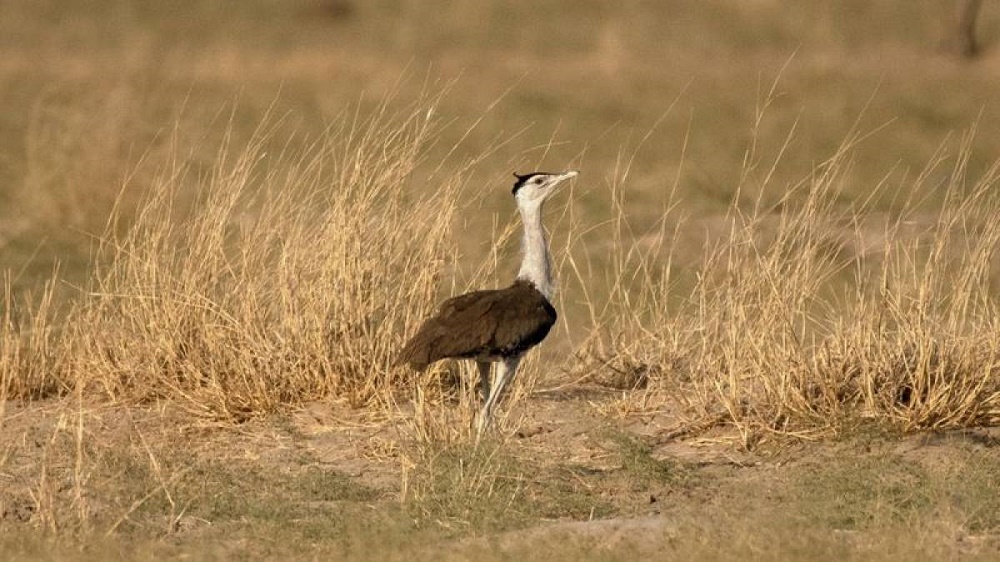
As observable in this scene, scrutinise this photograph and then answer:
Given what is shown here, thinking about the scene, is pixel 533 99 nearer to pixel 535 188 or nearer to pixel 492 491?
pixel 535 188

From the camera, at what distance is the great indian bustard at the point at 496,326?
→ 679 cm

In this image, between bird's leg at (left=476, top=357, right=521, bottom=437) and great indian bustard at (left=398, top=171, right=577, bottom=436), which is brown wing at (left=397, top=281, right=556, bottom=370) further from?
bird's leg at (left=476, top=357, right=521, bottom=437)

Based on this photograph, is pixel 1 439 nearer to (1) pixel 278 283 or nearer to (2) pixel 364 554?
(1) pixel 278 283

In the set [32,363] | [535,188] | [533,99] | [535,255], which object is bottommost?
[533,99]

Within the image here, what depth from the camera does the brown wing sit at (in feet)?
22.3

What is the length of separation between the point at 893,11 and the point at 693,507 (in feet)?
77.9

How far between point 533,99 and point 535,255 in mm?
10910

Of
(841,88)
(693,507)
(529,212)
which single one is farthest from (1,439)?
(841,88)

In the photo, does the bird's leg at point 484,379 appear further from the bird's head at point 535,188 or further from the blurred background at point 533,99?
the blurred background at point 533,99

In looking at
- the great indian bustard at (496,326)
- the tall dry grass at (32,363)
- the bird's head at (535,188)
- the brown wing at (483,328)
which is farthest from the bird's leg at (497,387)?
the tall dry grass at (32,363)

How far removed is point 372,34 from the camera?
2950 centimetres

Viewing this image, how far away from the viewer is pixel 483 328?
6.79 m

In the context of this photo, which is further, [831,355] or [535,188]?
[831,355]

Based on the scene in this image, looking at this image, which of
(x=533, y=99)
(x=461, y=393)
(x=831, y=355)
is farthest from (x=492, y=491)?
(x=533, y=99)
